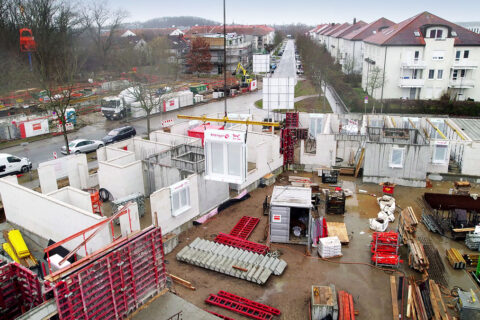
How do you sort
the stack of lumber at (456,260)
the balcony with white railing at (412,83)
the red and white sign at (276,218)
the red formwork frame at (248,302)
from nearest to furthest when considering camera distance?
1. the red formwork frame at (248,302)
2. the stack of lumber at (456,260)
3. the red and white sign at (276,218)
4. the balcony with white railing at (412,83)

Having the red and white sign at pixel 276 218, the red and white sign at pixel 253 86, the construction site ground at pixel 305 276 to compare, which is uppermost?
the red and white sign at pixel 253 86

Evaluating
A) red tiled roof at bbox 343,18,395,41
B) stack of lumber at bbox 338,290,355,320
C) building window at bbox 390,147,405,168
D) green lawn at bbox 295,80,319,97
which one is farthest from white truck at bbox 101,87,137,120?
red tiled roof at bbox 343,18,395,41

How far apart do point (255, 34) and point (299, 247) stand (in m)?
101

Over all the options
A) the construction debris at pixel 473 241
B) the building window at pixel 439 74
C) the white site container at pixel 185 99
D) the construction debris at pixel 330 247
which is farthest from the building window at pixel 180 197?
the building window at pixel 439 74

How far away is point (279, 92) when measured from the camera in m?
30.9

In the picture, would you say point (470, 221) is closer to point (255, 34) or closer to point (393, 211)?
point (393, 211)

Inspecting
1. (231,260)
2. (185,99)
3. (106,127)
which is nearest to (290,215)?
(231,260)

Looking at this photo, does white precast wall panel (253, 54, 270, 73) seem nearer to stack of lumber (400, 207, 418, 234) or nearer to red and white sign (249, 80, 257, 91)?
red and white sign (249, 80, 257, 91)

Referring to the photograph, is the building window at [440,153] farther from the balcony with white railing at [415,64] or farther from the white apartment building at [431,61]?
the balcony with white railing at [415,64]

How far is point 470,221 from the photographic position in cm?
1858

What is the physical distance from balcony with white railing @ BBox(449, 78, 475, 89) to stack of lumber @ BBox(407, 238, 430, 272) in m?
34.5

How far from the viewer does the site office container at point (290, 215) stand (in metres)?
16.8

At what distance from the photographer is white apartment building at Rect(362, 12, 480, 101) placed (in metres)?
43.7

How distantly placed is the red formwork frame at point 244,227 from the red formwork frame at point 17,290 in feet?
28.7
